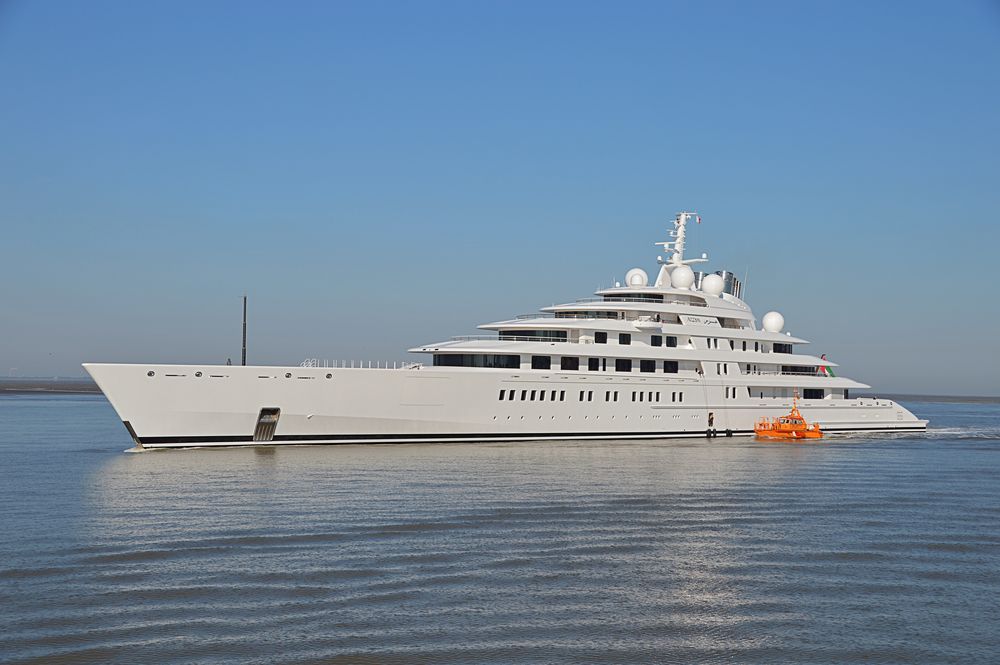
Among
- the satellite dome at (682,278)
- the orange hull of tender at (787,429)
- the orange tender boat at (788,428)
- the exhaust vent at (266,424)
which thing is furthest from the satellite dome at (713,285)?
the exhaust vent at (266,424)

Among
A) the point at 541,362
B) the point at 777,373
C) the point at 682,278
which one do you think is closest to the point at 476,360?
the point at 541,362

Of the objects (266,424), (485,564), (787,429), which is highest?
(266,424)

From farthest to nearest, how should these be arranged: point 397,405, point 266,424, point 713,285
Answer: point 713,285 → point 397,405 → point 266,424

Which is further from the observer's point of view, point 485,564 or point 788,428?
point 788,428

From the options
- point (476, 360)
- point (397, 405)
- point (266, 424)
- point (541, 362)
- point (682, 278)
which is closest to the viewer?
point (266, 424)

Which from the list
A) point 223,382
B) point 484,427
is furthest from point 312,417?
point 484,427

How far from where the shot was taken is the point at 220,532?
18.2 metres

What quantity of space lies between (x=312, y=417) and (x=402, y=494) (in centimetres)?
1169

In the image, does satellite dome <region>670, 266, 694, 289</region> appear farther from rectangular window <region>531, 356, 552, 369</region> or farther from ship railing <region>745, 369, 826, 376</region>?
rectangular window <region>531, 356, 552, 369</region>

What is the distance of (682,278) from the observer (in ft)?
155

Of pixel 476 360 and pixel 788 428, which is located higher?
pixel 476 360

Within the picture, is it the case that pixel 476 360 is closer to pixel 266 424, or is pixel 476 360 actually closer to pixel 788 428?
pixel 266 424

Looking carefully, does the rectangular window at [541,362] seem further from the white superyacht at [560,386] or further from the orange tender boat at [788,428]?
the orange tender boat at [788,428]

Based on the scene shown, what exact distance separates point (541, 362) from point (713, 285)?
14.7m
